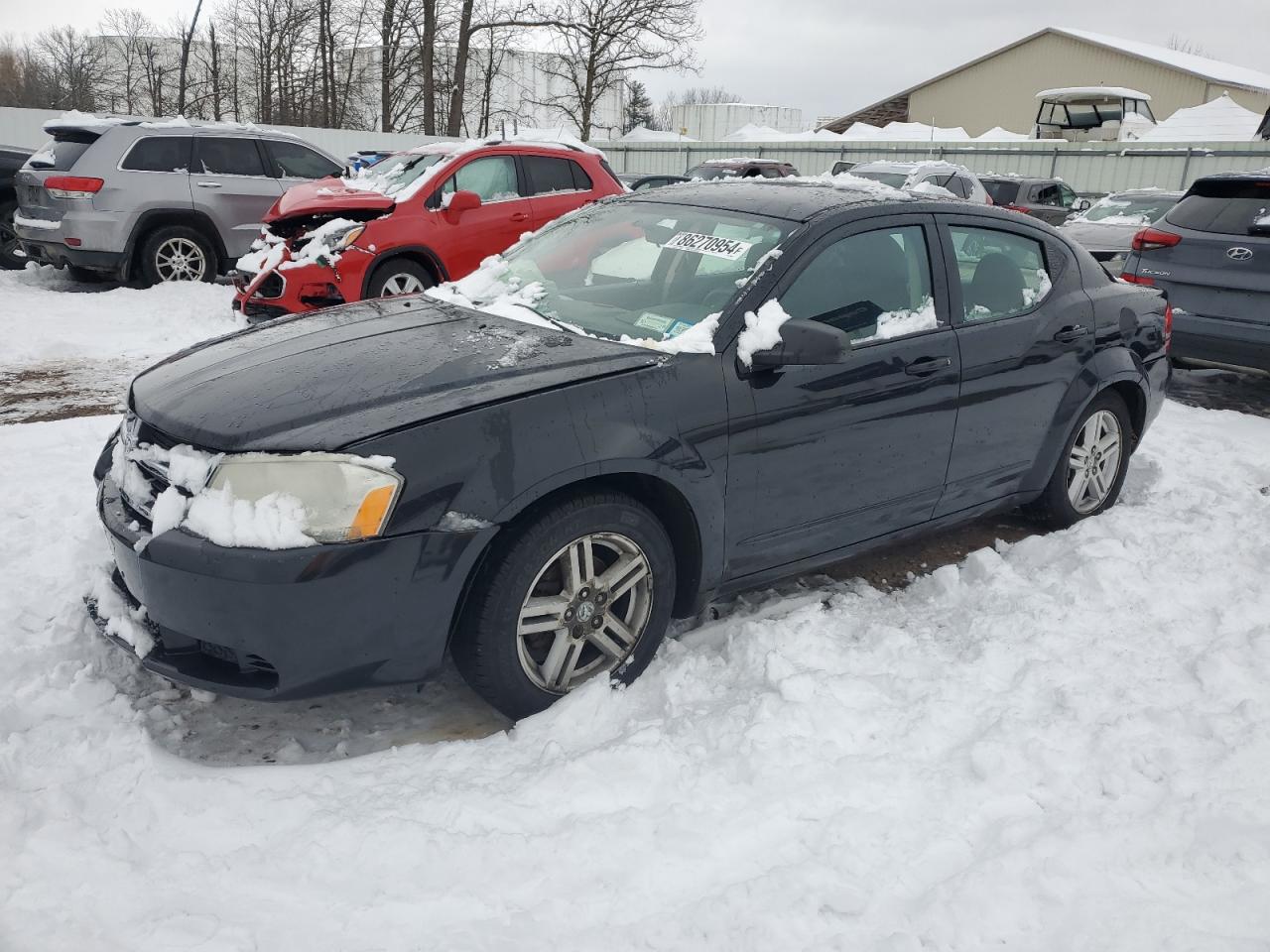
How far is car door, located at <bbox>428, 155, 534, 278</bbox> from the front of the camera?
8.46 metres

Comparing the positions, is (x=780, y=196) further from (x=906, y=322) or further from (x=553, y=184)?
(x=553, y=184)

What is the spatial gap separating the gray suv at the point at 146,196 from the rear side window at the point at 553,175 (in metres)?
3.30

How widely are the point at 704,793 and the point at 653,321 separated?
5.32ft

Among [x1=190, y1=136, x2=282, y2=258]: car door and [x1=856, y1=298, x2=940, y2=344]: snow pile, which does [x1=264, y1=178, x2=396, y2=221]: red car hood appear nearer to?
[x1=190, y1=136, x2=282, y2=258]: car door

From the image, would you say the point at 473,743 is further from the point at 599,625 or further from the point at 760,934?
the point at 760,934

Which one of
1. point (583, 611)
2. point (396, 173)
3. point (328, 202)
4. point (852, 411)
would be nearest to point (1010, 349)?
point (852, 411)

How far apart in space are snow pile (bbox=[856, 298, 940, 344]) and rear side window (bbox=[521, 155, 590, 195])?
19.8 ft

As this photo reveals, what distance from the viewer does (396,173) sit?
30.5 feet

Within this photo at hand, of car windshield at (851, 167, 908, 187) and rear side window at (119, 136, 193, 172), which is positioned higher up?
car windshield at (851, 167, 908, 187)

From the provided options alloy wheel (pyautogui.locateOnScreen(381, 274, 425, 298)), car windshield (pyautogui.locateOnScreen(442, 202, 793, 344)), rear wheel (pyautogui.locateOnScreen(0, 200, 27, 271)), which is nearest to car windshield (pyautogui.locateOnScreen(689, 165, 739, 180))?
alloy wheel (pyautogui.locateOnScreen(381, 274, 425, 298))

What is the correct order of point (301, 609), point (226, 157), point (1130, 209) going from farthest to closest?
point (1130, 209) < point (226, 157) < point (301, 609)

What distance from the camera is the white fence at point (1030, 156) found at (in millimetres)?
22141

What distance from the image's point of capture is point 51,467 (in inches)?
189

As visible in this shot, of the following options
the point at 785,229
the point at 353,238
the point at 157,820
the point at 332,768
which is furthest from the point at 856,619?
the point at 353,238
